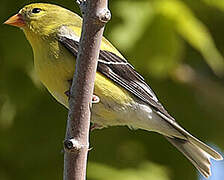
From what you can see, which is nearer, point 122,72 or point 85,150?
point 85,150

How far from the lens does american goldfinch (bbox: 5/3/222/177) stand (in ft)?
11.4

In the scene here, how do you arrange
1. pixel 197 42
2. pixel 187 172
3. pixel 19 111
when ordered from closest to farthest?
pixel 197 42
pixel 19 111
pixel 187 172

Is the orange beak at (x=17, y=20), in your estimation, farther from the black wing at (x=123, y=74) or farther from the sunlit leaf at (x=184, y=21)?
the sunlit leaf at (x=184, y=21)

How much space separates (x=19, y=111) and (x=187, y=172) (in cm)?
128

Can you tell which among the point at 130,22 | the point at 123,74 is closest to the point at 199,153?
the point at 123,74

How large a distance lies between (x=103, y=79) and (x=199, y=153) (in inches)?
29.8

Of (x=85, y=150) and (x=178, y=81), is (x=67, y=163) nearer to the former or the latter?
(x=85, y=150)

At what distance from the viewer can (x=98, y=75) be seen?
3.60 metres

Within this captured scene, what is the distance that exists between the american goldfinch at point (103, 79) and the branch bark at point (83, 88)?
887 mm

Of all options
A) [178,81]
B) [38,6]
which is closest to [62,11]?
[38,6]

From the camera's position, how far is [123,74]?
12.4 feet

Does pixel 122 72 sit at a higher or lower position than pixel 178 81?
lower

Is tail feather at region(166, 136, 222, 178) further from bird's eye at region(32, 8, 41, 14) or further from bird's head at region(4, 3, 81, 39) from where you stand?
bird's eye at region(32, 8, 41, 14)

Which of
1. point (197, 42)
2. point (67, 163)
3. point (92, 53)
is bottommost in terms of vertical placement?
point (67, 163)
